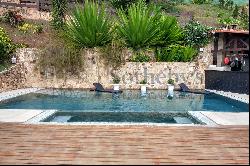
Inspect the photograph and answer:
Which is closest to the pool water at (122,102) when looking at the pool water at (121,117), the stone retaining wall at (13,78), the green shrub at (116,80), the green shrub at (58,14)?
the pool water at (121,117)

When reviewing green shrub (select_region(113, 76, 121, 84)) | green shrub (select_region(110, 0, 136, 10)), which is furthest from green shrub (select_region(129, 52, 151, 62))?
green shrub (select_region(110, 0, 136, 10))

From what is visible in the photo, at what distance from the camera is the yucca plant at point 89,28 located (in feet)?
78.2

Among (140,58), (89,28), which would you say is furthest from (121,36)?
(89,28)

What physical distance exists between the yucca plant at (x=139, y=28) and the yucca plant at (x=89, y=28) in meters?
1.18

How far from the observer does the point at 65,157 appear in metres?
6.96

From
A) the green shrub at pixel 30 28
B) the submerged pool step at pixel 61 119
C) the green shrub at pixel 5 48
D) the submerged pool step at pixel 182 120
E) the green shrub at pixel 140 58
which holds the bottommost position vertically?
the submerged pool step at pixel 182 120

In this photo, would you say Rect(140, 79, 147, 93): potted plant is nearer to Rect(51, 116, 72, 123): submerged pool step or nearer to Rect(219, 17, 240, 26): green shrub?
Rect(51, 116, 72, 123): submerged pool step

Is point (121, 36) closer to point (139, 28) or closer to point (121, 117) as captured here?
point (139, 28)

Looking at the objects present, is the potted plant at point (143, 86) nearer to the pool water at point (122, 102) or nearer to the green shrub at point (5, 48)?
the pool water at point (122, 102)

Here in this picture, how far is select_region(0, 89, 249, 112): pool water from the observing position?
16998 mm

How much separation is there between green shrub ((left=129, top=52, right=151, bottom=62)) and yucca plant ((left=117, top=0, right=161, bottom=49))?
57cm

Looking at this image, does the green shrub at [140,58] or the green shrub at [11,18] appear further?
the green shrub at [11,18]

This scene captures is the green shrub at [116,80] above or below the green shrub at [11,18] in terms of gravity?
below

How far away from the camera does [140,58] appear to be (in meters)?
25.0
